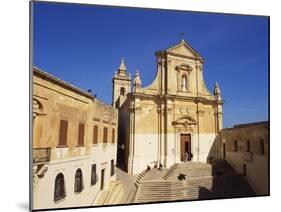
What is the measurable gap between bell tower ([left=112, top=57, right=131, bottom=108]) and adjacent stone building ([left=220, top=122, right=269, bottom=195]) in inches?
70.6

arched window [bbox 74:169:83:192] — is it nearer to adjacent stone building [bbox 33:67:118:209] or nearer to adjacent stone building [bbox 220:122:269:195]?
adjacent stone building [bbox 33:67:118:209]

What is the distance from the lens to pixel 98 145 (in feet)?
17.3

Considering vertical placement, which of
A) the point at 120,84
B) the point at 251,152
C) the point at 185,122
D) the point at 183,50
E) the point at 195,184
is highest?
the point at 183,50

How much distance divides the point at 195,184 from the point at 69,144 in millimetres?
2118

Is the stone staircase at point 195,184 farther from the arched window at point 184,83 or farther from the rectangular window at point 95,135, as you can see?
the arched window at point 184,83

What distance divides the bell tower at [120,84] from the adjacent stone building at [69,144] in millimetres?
172

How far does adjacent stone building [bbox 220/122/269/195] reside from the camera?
5824 mm

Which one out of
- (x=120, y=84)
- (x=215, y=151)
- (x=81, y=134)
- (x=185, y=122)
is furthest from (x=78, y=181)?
(x=215, y=151)

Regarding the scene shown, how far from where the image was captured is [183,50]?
5.62m

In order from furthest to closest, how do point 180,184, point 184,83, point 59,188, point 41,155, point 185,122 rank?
point 184,83 → point 185,122 → point 180,184 → point 59,188 → point 41,155

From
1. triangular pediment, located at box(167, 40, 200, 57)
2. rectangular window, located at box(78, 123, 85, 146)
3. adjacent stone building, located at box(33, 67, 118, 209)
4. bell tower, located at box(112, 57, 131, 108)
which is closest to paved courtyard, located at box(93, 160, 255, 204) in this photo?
adjacent stone building, located at box(33, 67, 118, 209)

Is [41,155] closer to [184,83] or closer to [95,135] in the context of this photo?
[95,135]

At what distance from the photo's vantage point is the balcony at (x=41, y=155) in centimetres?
470

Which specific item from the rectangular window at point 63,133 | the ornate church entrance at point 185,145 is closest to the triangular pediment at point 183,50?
the ornate church entrance at point 185,145
